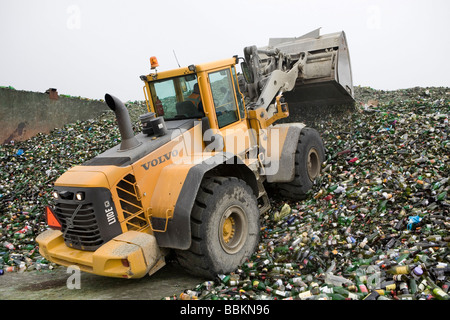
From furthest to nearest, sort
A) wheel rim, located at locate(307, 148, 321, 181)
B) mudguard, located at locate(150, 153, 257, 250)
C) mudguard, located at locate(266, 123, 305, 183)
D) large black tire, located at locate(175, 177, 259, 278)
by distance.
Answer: wheel rim, located at locate(307, 148, 321, 181), mudguard, located at locate(266, 123, 305, 183), large black tire, located at locate(175, 177, 259, 278), mudguard, located at locate(150, 153, 257, 250)

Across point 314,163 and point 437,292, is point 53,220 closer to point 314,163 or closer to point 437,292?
point 437,292

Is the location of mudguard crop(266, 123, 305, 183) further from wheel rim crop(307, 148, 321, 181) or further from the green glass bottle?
the green glass bottle

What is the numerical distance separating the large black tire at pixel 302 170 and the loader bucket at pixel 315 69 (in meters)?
1.52

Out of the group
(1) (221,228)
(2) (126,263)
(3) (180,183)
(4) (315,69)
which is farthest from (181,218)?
(4) (315,69)

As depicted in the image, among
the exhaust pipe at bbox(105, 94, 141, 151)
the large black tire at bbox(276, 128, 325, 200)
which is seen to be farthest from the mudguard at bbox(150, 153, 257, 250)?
the large black tire at bbox(276, 128, 325, 200)

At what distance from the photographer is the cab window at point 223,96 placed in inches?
194

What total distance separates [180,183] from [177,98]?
1.51m

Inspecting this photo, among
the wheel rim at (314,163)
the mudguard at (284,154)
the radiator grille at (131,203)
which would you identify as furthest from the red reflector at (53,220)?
the wheel rim at (314,163)

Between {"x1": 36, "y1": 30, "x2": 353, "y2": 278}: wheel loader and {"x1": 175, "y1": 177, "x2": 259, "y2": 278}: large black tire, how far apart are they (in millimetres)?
12

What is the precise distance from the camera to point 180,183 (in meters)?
A: 4.04

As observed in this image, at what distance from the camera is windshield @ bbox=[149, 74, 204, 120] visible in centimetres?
491

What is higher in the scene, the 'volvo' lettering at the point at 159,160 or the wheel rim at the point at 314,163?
the 'volvo' lettering at the point at 159,160

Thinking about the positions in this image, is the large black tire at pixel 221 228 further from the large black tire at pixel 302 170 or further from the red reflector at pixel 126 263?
the large black tire at pixel 302 170
